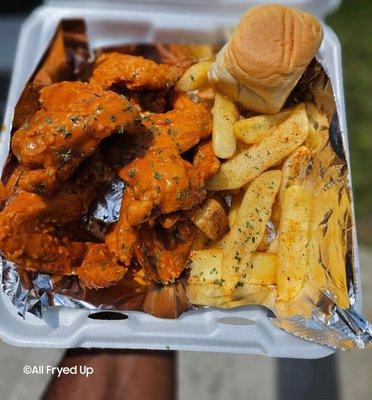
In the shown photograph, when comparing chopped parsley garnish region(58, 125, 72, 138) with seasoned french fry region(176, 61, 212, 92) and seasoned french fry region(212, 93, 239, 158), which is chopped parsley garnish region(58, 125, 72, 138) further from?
seasoned french fry region(176, 61, 212, 92)

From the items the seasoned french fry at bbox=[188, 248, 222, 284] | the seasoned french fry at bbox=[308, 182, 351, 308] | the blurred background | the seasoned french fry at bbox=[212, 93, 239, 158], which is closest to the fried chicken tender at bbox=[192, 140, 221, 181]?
the seasoned french fry at bbox=[212, 93, 239, 158]

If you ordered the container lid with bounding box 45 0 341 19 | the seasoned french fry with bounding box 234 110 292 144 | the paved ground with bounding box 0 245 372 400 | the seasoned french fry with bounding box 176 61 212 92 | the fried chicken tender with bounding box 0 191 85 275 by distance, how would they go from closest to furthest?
the fried chicken tender with bounding box 0 191 85 275, the seasoned french fry with bounding box 234 110 292 144, the seasoned french fry with bounding box 176 61 212 92, the container lid with bounding box 45 0 341 19, the paved ground with bounding box 0 245 372 400

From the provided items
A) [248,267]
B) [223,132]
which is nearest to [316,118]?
[223,132]

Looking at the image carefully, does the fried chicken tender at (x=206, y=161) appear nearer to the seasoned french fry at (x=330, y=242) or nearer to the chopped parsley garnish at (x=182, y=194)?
the chopped parsley garnish at (x=182, y=194)

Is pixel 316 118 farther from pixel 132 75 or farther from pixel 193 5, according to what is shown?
pixel 193 5

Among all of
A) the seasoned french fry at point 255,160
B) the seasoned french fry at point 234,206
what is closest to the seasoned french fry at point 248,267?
the seasoned french fry at point 234,206

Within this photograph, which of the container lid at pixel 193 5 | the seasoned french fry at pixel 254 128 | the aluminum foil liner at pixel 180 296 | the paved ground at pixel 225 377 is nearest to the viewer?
the aluminum foil liner at pixel 180 296

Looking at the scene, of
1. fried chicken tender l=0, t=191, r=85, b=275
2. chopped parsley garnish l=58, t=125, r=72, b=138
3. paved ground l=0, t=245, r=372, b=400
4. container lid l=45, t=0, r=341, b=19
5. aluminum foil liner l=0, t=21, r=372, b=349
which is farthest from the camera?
paved ground l=0, t=245, r=372, b=400
